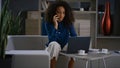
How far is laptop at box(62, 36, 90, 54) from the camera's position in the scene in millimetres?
3148

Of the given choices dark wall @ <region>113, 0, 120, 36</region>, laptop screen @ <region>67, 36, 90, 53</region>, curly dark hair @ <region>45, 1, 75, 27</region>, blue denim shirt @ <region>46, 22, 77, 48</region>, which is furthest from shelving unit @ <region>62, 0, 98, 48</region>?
laptop screen @ <region>67, 36, 90, 53</region>

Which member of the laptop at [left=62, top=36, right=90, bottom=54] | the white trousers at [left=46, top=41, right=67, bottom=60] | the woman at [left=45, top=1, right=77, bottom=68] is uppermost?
the woman at [left=45, top=1, right=77, bottom=68]

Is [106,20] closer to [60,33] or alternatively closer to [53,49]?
[60,33]

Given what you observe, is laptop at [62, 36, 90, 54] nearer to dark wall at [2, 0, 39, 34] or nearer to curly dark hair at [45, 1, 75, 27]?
curly dark hair at [45, 1, 75, 27]

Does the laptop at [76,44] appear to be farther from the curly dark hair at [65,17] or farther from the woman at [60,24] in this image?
the curly dark hair at [65,17]

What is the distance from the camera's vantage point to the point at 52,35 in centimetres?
376

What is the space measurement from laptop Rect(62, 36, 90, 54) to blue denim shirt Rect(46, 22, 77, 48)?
58 centimetres

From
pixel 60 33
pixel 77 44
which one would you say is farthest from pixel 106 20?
pixel 77 44

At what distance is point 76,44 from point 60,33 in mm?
664

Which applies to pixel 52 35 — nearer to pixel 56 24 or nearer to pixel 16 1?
pixel 56 24

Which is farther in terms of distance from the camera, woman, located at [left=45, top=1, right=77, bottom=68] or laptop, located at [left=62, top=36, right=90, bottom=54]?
woman, located at [left=45, top=1, right=77, bottom=68]

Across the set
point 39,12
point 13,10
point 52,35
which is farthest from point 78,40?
point 13,10

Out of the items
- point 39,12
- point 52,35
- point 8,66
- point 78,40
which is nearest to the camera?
point 8,66

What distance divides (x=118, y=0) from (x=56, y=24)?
7.35 ft
